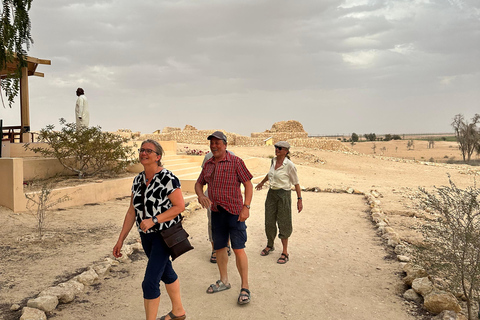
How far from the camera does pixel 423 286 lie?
393cm

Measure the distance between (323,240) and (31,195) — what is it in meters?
5.95

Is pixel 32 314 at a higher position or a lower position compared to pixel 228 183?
lower

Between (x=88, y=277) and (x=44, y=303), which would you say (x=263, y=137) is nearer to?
(x=88, y=277)

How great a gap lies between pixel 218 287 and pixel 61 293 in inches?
64.2

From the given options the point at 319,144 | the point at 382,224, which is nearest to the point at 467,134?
the point at 319,144

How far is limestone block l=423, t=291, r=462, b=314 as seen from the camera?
3484 mm

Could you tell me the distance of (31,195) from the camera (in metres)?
7.52

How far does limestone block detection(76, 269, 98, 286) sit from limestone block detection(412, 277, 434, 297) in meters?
3.68

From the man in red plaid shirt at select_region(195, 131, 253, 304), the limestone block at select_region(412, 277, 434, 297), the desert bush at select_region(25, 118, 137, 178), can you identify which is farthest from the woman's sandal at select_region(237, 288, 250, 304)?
the desert bush at select_region(25, 118, 137, 178)

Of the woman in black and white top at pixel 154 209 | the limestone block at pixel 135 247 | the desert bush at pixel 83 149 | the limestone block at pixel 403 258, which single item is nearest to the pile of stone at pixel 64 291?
the limestone block at pixel 135 247

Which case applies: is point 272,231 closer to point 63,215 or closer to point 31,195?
point 63,215

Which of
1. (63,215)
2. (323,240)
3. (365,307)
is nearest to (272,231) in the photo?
(323,240)

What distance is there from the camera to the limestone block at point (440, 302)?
11.4 feet

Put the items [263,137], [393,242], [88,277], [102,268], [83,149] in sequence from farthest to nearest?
[263,137], [83,149], [393,242], [102,268], [88,277]
